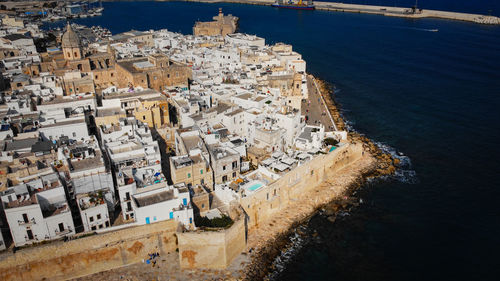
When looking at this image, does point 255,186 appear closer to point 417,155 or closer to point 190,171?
point 190,171

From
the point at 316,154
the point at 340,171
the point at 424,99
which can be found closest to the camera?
the point at 316,154

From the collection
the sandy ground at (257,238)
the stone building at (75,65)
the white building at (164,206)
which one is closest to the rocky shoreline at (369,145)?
the sandy ground at (257,238)

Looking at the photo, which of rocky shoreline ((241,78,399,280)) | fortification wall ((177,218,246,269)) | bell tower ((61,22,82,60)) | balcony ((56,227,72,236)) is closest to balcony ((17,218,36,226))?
balcony ((56,227,72,236))

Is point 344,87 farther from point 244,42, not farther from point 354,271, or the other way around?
point 354,271

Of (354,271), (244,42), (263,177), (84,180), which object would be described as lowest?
(354,271)

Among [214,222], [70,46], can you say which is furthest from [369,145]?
[70,46]

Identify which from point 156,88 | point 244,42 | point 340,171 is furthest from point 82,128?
point 244,42

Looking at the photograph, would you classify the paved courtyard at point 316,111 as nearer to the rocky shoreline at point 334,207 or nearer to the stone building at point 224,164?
the rocky shoreline at point 334,207
